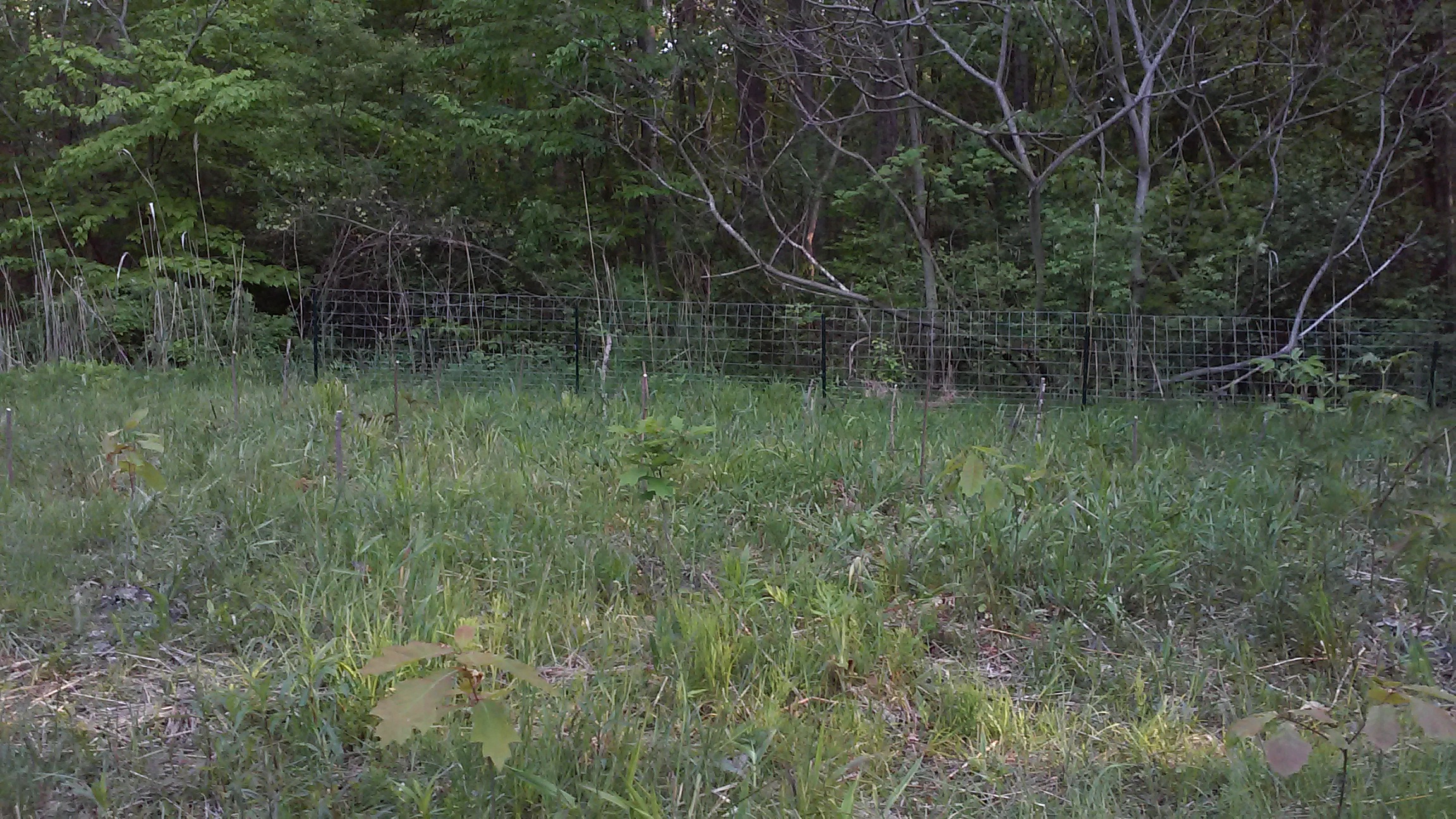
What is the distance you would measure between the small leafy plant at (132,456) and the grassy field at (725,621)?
0.28 feet

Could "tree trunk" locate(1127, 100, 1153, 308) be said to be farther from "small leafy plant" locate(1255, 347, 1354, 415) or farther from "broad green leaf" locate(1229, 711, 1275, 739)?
"broad green leaf" locate(1229, 711, 1275, 739)

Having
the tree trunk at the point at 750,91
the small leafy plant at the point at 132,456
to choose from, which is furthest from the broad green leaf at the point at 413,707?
the tree trunk at the point at 750,91

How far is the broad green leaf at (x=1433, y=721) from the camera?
1.64 meters

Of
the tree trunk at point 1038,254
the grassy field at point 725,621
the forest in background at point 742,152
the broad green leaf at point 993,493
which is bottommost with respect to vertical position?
the grassy field at point 725,621

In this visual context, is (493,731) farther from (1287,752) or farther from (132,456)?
(132,456)

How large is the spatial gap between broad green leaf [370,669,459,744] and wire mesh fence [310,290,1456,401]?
5.32 metres

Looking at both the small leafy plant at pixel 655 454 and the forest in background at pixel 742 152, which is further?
the forest in background at pixel 742 152

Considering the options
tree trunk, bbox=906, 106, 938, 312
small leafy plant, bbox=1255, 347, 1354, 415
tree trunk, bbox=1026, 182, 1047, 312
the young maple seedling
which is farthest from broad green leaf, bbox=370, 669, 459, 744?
tree trunk, bbox=1026, 182, 1047, 312

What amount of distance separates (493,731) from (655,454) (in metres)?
1.87

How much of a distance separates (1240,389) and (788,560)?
586 cm

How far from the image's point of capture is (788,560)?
133 inches

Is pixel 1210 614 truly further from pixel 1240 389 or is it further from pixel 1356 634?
pixel 1240 389

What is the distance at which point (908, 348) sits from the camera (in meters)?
8.38

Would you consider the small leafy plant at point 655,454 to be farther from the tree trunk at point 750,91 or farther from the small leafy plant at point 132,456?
the tree trunk at point 750,91
